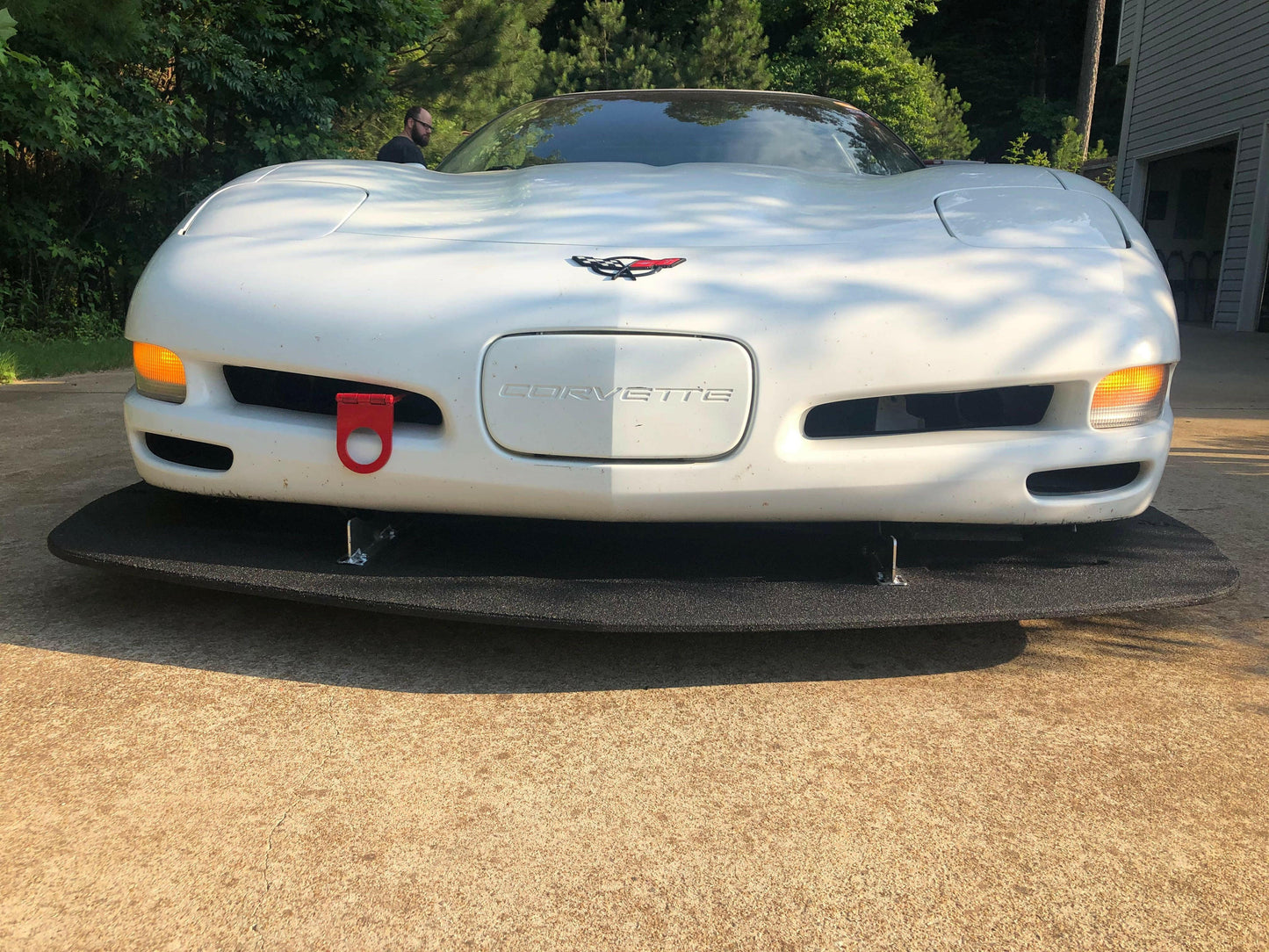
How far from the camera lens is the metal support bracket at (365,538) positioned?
6.23ft

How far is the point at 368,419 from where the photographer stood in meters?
1.84

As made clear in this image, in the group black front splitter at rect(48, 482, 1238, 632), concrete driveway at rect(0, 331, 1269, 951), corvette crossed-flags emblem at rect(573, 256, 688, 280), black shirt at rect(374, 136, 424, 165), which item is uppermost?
black shirt at rect(374, 136, 424, 165)

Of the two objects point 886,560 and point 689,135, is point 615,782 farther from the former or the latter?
point 689,135

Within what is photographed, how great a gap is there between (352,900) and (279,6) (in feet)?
33.6

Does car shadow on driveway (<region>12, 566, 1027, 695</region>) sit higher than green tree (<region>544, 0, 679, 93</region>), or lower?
lower

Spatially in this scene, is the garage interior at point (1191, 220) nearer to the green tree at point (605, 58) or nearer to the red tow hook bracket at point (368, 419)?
the green tree at point (605, 58)

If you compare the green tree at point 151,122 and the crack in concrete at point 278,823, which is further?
the green tree at point 151,122

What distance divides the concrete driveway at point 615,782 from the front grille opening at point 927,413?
44 centimetres

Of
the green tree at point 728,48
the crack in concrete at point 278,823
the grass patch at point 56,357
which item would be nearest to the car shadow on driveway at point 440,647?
the crack in concrete at point 278,823

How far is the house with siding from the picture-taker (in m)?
11.6

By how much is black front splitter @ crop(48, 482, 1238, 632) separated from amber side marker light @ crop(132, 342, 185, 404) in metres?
0.24

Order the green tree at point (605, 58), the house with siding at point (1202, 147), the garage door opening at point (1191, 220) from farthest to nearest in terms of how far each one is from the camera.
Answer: the green tree at point (605, 58) < the garage door opening at point (1191, 220) < the house with siding at point (1202, 147)

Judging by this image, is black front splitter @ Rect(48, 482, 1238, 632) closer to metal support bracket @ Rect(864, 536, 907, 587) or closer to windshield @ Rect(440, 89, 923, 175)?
metal support bracket @ Rect(864, 536, 907, 587)

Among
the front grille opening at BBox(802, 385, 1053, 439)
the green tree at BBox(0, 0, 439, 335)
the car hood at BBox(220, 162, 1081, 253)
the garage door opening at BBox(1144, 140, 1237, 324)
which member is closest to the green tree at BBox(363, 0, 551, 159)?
the green tree at BBox(0, 0, 439, 335)
